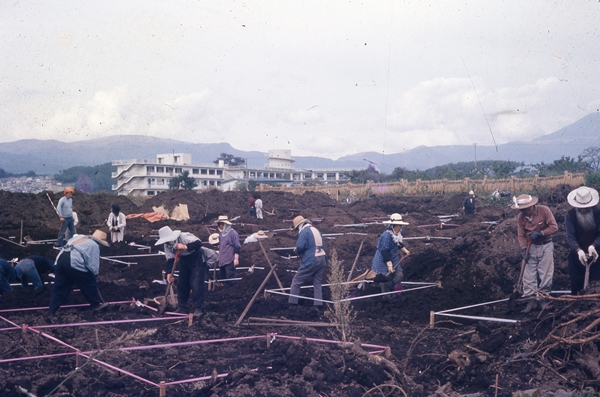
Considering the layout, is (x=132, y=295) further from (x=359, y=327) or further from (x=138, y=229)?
(x=138, y=229)

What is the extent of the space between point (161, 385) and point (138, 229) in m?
17.8

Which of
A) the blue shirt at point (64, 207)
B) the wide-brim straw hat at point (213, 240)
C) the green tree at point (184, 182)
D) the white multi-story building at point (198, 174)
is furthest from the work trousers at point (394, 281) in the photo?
the white multi-story building at point (198, 174)

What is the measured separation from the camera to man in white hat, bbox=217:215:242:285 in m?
11.5

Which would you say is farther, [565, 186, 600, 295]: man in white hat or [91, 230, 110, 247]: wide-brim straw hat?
[91, 230, 110, 247]: wide-brim straw hat

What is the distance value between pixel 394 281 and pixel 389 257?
50cm

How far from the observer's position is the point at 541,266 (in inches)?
320

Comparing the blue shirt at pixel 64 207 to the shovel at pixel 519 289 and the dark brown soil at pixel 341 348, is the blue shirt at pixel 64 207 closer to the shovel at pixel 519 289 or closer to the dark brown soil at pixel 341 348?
the dark brown soil at pixel 341 348

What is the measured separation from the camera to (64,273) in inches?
348

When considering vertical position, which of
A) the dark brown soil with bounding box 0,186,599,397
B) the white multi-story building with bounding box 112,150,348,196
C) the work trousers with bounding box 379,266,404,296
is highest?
the white multi-story building with bounding box 112,150,348,196

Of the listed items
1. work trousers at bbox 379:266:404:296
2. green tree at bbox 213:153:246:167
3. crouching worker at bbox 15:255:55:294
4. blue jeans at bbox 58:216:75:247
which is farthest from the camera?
green tree at bbox 213:153:246:167

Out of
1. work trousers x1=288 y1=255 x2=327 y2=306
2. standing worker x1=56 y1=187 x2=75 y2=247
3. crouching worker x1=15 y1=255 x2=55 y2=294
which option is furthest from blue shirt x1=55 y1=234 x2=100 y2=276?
standing worker x1=56 y1=187 x2=75 y2=247

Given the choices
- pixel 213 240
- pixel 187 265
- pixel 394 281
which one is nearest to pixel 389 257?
pixel 394 281

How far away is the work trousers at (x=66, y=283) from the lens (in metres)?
8.80

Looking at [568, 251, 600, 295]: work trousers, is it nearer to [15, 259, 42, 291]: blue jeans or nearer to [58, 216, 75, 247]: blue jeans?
[15, 259, 42, 291]: blue jeans
